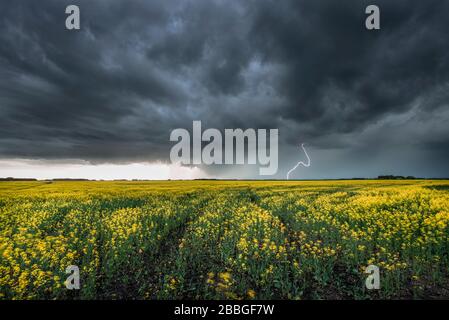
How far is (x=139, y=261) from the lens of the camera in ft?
25.9

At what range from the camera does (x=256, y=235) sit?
984 cm

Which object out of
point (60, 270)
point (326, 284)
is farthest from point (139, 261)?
point (326, 284)

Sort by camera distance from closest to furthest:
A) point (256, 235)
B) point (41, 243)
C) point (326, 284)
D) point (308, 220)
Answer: point (326, 284), point (41, 243), point (256, 235), point (308, 220)

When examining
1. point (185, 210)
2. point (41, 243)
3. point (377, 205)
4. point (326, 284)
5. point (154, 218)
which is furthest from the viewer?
point (185, 210)

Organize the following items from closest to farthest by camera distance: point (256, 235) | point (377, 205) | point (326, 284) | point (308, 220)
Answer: point (326, 284), point (256, 235), point (308, 220), point (377, 205)

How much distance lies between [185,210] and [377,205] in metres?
12.7

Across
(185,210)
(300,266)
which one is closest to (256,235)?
(300,266)

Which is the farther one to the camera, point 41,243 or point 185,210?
point 185,210

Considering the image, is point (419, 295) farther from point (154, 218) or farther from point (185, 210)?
point (185, 210)
